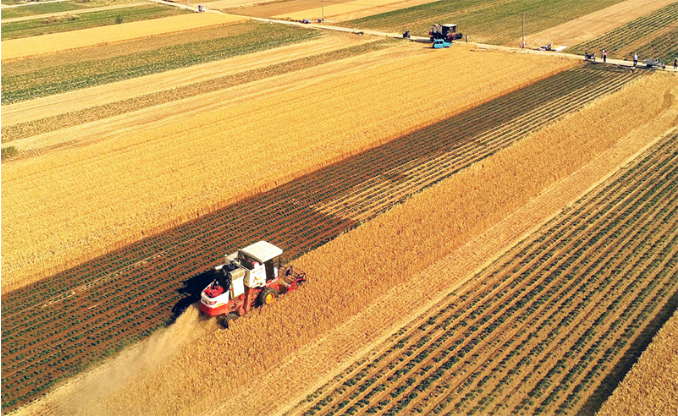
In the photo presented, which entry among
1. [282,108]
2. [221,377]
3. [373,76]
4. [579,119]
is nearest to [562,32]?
[373,76]

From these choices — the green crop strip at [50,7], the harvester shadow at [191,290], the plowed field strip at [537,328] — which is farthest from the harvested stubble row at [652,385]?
the green crop strip at [50,7]

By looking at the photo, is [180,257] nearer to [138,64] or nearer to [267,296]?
[267,296]

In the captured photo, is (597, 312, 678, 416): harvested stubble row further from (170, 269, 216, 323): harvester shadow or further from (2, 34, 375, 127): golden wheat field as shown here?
(2, 34, 375, 127): golden wheat field

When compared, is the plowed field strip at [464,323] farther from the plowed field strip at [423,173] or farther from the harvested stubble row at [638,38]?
the harvested stubble row at [638,38]

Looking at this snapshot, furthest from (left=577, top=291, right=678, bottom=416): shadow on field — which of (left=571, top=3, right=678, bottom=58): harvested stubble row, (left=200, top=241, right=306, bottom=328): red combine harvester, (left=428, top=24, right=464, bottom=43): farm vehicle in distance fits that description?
(left=428, top=24, right=464, bottom=43): farm vehicle in distance

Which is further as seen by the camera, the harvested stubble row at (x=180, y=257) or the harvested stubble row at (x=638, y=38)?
the harvested stubble row at (x=638, y=38)

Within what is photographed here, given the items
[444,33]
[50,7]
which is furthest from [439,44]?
[50,7]
